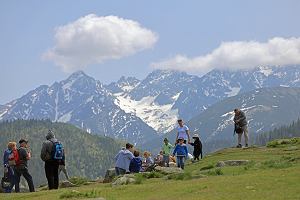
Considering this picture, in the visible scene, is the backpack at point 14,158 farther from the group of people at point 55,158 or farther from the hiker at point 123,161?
the hiker at point 123,161

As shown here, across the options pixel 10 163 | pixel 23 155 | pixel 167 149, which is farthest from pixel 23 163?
pixel 167 149

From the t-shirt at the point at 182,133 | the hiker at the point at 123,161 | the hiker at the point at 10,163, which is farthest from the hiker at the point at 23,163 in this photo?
the t-shirt at the point at 182,133

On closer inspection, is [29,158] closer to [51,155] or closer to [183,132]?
[51,155]

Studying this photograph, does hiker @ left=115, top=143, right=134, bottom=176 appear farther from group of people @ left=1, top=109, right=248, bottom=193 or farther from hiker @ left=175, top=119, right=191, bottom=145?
hiker @ left=175, top=119, right=191, bottom=145

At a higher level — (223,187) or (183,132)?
(183,132)

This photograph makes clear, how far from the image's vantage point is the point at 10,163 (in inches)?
1094

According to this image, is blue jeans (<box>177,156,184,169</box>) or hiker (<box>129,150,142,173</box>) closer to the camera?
hiker (<box>129,150,142,173</box>)

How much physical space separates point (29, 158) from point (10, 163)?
3.30ft

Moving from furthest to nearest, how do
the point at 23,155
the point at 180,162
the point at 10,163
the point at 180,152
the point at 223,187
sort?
the point at 180,152 < the point at 180,162 < the point at 10,163 < the point at 23,155 < the point at 223,187

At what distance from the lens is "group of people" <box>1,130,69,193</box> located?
84.2ft

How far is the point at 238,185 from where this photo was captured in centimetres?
1916

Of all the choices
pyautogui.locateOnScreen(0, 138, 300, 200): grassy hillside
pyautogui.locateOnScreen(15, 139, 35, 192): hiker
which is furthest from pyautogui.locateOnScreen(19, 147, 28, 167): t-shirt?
pyautogui.locateOnScreen(0, 138, 300, 200): grassy hillside

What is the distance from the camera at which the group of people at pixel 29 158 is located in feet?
84.2

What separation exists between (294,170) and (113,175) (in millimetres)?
15755
